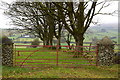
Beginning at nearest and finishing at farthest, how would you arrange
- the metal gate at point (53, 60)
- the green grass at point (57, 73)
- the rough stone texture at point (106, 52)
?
the green grass at point (57, 73) → the metal gate at point (53, 60) → the rough stone texture at point (106, 52)

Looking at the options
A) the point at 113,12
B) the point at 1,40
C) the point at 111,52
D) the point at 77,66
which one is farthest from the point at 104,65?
the point at 1,40

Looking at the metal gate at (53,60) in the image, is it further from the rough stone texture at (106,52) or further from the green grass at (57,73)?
the green grass at (57,73)

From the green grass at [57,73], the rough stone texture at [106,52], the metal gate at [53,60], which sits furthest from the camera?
the rough stone texture at [106,52]

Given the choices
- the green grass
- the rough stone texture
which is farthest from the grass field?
the rough stone texture

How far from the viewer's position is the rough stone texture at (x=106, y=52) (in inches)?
422

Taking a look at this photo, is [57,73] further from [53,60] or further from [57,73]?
[53,60]

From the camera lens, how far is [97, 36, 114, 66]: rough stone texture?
35.2ft

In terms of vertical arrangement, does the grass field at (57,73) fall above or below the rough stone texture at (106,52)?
below

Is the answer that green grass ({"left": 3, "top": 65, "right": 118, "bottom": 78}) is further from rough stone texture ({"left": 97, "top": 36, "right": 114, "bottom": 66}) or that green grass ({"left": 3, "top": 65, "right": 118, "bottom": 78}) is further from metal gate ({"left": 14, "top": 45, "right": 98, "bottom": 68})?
rough stone texture ({"left": 97, "top": 36, "right": 114, "bottom": 66})

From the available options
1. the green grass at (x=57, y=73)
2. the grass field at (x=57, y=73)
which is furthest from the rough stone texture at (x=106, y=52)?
the green grass at (x=57, y=73)

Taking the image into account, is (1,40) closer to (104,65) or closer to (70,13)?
(70,13)

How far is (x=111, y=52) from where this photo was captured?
10781mm

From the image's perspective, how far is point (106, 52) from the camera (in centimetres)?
1072

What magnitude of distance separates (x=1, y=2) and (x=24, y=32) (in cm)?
752
